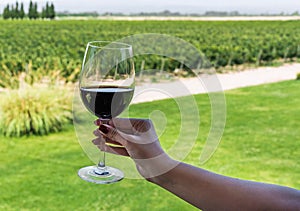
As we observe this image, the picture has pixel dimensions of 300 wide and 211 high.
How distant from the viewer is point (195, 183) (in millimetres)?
977

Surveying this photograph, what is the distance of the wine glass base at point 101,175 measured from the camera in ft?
4.37

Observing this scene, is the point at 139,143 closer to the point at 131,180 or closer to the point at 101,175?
the point at 101,175

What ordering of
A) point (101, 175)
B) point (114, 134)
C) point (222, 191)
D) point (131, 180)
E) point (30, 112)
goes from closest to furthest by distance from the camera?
1. point (222, 191)
2. point (114, 134)
3. point (101, 175)
4. point (131, 180)
5. point (30, 112)

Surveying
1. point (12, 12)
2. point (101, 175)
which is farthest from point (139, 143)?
point (12, 12)

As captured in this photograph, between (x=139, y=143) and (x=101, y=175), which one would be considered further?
(x=101, y=175)

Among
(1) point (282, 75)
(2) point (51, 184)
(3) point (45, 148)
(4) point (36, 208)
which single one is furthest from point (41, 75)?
(1) point (282, 75)

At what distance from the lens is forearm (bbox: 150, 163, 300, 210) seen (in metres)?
0.91

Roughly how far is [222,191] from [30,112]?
5925mm

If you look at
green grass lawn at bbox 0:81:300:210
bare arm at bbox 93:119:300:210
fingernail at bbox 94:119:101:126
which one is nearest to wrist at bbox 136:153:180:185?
bare arm at bbox 93:119:300:210

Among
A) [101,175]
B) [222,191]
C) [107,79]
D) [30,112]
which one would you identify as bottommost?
[30,112]

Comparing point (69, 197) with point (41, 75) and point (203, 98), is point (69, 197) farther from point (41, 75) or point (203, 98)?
point (203, 98)

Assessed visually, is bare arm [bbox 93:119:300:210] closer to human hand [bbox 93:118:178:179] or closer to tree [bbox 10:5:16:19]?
human hand [bbox 93:118:178:179]

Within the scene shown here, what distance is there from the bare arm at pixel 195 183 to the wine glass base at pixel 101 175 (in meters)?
0.25

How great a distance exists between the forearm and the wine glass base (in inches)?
13.4
